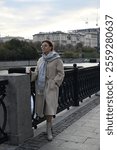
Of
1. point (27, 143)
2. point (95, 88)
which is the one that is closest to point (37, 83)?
point (27, 143)

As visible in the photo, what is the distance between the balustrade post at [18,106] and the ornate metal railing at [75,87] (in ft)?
2.06

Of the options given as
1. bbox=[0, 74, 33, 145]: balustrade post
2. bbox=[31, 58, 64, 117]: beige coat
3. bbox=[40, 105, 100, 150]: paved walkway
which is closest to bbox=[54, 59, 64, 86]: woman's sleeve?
bbox=[31, 58, 64, 117]: beige coat

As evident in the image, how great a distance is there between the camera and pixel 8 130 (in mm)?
5309

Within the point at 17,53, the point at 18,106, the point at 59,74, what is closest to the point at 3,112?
the point at 18,106

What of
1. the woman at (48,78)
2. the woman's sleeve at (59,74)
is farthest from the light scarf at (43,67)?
the woman's sleeve at (59,74)

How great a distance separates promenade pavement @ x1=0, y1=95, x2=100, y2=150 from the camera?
16.6ft

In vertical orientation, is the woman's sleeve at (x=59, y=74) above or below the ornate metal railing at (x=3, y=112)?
above

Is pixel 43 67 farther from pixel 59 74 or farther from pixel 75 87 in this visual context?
pixel 75 87

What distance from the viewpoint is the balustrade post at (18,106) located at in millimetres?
5031

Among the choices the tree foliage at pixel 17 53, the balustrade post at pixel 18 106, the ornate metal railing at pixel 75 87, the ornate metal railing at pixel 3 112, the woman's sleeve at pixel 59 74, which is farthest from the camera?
the tree foliage at pixel 17 53

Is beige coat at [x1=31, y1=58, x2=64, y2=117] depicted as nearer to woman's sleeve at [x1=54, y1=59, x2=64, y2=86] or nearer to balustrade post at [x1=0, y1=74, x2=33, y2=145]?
woman's sleeve at [x1=54, y1=59, x2=64, y2=86]

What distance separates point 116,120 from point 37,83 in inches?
113

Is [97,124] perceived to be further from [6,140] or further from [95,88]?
[95,88]

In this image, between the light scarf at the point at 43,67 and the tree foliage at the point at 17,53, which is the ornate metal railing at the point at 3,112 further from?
the tree foliage at the point at 17,53
